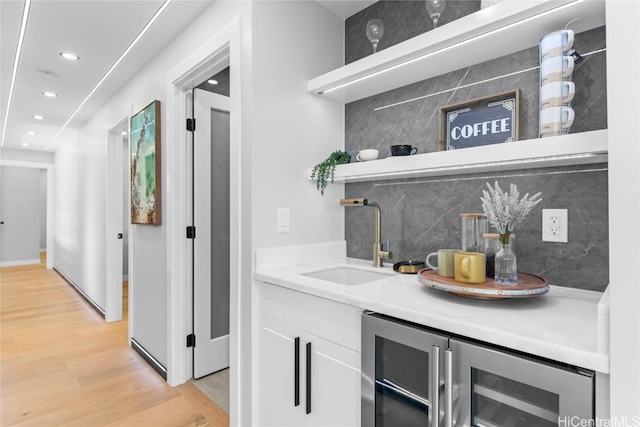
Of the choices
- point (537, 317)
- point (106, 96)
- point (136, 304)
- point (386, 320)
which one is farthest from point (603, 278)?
point (106, 96)

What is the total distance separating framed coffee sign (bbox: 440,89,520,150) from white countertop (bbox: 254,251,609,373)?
0.64 meters

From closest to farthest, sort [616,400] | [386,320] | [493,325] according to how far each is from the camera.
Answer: [616,400] → [493,325] → [386,320]

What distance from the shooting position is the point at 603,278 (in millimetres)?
1212

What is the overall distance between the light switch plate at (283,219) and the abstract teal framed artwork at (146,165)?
1.28 m

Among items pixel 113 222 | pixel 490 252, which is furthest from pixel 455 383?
pixel 113 222

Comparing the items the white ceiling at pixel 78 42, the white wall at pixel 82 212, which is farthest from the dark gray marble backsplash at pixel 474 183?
the white wall at pixel 82 212

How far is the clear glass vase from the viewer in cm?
115

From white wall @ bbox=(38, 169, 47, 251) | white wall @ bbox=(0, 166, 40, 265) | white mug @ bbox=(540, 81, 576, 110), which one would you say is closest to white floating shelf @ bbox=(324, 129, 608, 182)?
white mug @ bbox=(540, 81, 576, 110)

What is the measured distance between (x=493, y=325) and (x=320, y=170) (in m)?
1.16

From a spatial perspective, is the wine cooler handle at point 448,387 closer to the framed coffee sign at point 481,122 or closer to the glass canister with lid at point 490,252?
the glass canister with lid at point 490,252

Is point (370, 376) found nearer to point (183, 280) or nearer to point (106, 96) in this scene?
point (183, 280)

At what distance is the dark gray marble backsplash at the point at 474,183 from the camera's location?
4.04ft

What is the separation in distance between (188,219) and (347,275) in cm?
123

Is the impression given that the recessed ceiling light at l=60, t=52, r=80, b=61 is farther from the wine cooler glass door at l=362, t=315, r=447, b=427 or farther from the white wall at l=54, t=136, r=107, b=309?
the wine cooler glass door at l=362, t=315, r=447, b=427
